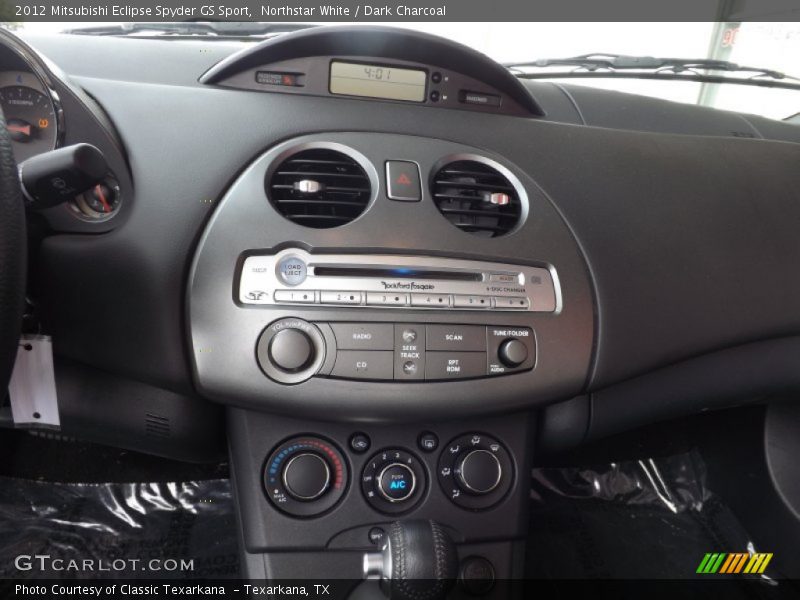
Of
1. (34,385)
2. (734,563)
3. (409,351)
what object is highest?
(409,351)

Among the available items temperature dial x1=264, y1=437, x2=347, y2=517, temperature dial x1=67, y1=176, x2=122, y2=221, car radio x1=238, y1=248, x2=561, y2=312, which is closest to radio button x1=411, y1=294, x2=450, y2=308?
car radio x1=238, y1=248, x2=561, y2=312

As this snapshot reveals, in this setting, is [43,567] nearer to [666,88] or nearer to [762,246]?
[762,246]

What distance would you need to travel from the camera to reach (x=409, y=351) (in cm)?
76

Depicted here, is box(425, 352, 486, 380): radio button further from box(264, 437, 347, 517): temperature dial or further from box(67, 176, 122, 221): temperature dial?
box(67, 176, 122, 221): temperature dial

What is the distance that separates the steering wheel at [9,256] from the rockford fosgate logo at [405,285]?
1.35 feet

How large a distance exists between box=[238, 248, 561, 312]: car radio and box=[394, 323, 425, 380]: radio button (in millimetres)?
32

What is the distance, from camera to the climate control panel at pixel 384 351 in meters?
0.74

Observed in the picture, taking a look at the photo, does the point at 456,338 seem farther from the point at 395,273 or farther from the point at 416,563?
the point at 416,563

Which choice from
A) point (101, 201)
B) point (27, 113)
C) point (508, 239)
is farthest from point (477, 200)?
point (27, 113)

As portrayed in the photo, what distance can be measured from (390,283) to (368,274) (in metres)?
0.03

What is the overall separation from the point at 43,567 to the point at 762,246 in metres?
1.45

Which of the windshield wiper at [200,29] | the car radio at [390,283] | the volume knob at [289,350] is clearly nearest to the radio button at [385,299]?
the car radio at [390,283]

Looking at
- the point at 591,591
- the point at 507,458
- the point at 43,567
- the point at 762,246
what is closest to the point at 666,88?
the point at 762,246
